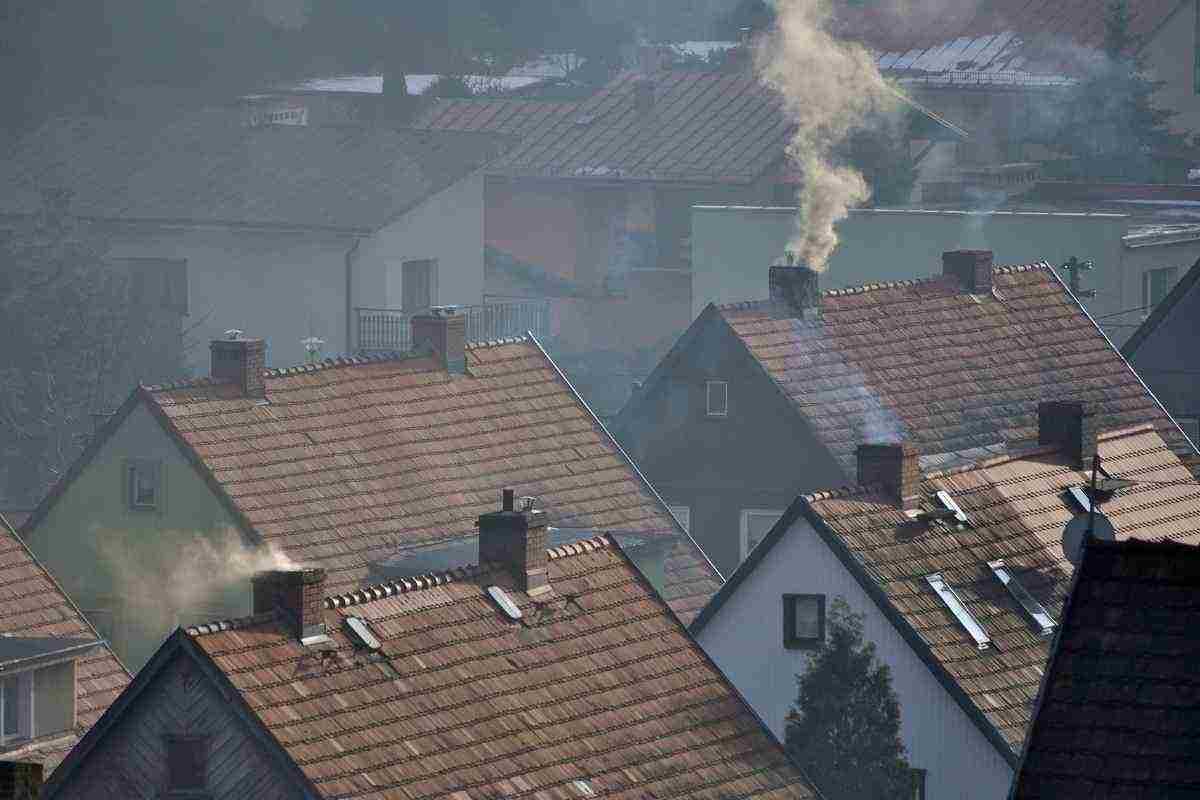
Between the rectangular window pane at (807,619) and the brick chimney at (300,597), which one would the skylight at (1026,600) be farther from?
the brick chimney at (300,597)

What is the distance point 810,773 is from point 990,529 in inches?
169

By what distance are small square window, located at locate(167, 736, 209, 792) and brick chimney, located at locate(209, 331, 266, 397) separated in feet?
47.3

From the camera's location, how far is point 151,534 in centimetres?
4044

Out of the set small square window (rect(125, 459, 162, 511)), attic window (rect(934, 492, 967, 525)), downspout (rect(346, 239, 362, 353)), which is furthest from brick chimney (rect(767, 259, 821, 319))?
downspout (rect(346, 239, 362, 353))

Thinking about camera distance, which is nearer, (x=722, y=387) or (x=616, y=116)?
(x=722, y=387)

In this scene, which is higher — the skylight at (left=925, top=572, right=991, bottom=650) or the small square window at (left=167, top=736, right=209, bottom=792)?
the skylight at (left=925, top=572, right=991, bottom=650)

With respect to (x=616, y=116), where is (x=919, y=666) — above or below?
below

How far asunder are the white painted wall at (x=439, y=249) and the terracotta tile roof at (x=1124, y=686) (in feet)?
168

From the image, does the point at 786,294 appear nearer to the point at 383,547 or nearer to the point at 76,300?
the point at 383,547

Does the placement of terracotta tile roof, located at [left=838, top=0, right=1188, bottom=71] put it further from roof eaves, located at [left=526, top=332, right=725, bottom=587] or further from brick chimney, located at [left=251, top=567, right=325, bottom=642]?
brick chimney, located at [left=251, top=567, right=325, bottom=642]

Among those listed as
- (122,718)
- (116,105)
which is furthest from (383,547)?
(116,105)

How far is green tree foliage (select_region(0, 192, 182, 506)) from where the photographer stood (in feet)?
195

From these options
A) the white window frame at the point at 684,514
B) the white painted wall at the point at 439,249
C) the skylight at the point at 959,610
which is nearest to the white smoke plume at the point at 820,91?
the white painted wall at the point at 439,249

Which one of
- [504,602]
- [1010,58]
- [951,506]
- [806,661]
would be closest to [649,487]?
[951,506]
